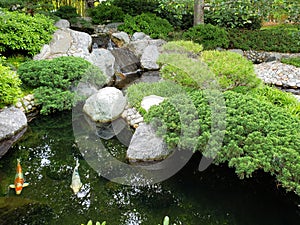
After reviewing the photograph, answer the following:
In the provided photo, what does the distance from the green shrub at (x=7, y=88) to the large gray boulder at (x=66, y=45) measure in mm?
2131

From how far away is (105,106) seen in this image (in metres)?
6.41

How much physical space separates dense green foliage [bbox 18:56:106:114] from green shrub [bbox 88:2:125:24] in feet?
16.5

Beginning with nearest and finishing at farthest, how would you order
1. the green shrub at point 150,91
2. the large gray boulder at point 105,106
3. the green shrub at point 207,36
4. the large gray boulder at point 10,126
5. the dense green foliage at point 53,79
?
the large gray boulder at point 10,126
the large gray boulder at point 105,106
the green shrub at point 150,91
the dense green foliage at point 53,79
the green shrub at point 207,36

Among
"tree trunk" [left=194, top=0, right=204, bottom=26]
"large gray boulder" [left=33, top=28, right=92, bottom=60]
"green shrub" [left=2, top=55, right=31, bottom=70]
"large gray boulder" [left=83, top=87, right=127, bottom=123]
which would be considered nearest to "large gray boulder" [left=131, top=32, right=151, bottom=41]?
"large gray boulder" [left=33, top=28, right=92, bottom=60]

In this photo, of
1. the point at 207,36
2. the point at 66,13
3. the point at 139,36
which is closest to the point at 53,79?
the point at 139,36

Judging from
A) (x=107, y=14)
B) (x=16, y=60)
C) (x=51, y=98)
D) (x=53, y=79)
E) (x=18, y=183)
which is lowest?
(x=18, y=183)

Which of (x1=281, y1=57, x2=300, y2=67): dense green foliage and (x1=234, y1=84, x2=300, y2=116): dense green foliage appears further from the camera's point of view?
(x1=281, y1=57, x2=300, y2=67): dense green foliage

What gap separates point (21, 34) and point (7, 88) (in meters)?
2.37

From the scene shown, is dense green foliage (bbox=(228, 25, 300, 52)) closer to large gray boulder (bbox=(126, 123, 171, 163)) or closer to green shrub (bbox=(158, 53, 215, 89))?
green shrub (bbox=(158, 53, 215, 89))

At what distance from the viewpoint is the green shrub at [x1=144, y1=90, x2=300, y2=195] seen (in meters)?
4.00

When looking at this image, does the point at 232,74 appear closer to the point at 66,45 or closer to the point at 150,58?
the point at 150,58

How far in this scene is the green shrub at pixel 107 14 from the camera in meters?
11.6

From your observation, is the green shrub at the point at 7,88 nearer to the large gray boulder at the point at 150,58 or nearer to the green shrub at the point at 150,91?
the green shrub at the point at 150,91

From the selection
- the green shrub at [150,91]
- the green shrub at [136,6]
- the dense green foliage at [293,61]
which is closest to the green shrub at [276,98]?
the green shrub at [150,91]
